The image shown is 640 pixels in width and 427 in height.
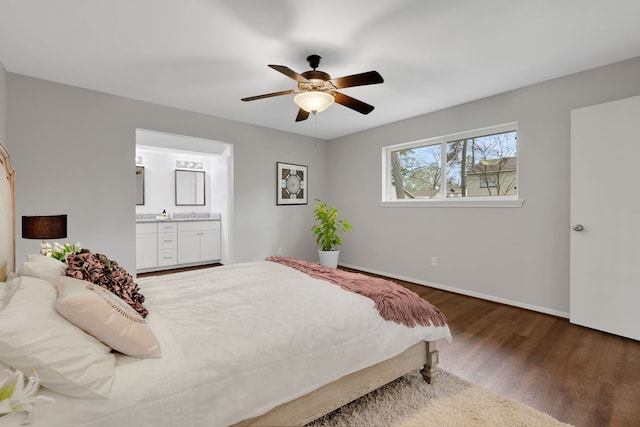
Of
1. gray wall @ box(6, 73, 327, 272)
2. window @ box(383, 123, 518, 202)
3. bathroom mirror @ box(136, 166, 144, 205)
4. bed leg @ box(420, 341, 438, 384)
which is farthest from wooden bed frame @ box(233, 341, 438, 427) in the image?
bathroom mirror @ box(136, 166, 144, 205)

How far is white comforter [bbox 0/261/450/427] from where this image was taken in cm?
104

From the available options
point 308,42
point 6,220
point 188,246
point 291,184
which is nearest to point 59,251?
point 6,220

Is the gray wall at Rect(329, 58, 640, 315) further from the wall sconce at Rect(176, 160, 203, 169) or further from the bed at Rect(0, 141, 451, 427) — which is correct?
the wall sconce at Rect(176, 160, 203, 169)

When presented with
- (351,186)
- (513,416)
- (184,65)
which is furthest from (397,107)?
(513,416)

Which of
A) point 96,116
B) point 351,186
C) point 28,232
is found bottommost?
point 28,232

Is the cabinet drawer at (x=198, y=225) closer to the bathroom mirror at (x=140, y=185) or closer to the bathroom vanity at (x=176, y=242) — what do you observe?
the bathroom vanity at (x=176, y=242)

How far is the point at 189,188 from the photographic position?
5910 mm

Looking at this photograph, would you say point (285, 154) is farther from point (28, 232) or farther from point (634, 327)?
point (634, 327)

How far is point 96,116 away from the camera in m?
3.40

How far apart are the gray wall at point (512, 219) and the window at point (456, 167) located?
0.15m

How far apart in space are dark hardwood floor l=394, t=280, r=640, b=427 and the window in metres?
1.49

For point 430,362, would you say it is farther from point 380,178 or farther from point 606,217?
point 380,178

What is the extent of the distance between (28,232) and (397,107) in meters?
3.98

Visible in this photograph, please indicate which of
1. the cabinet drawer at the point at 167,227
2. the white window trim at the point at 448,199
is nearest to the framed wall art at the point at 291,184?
the white window trim at the point at 448,199
